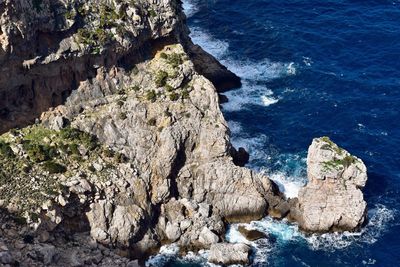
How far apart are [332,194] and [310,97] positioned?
2847 centimetres

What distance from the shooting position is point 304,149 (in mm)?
119312

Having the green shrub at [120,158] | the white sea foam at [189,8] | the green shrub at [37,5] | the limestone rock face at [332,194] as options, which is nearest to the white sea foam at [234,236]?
the limestone rock face at [332,194]

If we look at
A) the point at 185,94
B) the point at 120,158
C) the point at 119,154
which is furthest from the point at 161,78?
the point at 120,158

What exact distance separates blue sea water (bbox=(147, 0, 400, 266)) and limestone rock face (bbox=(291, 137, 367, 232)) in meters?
2.03

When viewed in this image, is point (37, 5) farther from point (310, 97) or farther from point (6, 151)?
point (310, 97)

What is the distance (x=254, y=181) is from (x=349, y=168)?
559 inches

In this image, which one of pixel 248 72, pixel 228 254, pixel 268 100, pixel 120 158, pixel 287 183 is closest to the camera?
pixel 228 254

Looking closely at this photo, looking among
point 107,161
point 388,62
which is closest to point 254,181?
point 107,161

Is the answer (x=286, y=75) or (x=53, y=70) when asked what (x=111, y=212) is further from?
(x=286, y=75)

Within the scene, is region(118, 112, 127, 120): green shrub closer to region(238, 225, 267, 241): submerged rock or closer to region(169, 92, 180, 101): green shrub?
region(169, 92, 180, 101): green shrub

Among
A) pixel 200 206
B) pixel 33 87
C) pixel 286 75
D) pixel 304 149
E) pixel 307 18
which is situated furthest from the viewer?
pixel 307 18

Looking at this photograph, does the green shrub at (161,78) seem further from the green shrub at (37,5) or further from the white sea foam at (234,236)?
the white sea foam at (234,236)

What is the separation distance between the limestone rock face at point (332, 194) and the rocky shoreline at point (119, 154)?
0.16 meters

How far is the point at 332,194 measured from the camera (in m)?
106
